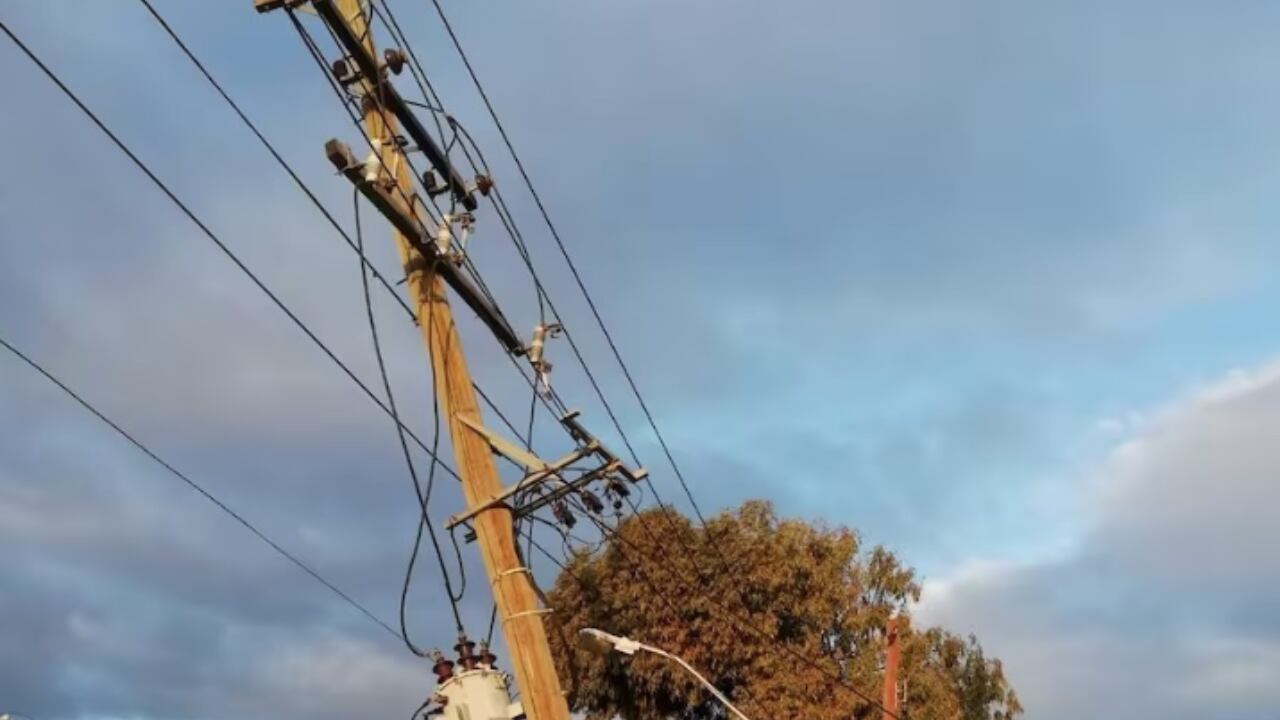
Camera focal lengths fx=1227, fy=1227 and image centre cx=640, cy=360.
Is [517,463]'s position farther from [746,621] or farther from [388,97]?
[746,621]

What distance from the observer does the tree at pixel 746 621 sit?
28.9 metres

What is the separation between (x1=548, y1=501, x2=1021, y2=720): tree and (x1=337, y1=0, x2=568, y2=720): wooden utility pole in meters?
15.6

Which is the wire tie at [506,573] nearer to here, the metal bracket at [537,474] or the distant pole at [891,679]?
the metal bracket at [537,474]

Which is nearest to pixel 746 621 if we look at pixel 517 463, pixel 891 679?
pixel 891 679

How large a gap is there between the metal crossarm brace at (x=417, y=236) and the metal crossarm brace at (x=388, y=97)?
1.02m

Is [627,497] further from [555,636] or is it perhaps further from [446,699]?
[555,636]

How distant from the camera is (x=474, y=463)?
12273 millimetres

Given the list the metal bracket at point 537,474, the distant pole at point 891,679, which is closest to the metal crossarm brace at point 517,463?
the metal bracket at point 537,474

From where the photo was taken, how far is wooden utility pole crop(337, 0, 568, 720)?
1177 cm

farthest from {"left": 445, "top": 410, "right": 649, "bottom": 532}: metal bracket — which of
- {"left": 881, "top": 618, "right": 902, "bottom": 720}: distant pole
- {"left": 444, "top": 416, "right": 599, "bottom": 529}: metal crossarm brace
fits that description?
{"left": 881, "top": 618, "right": 902, "bottom": 720}: distant pole

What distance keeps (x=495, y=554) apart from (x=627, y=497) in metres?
2.63

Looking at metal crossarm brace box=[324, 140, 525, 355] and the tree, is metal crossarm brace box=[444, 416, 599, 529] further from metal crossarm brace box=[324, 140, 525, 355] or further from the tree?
the tree

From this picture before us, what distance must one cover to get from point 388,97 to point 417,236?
1.57 metres

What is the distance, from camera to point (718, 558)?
98.2 feet
